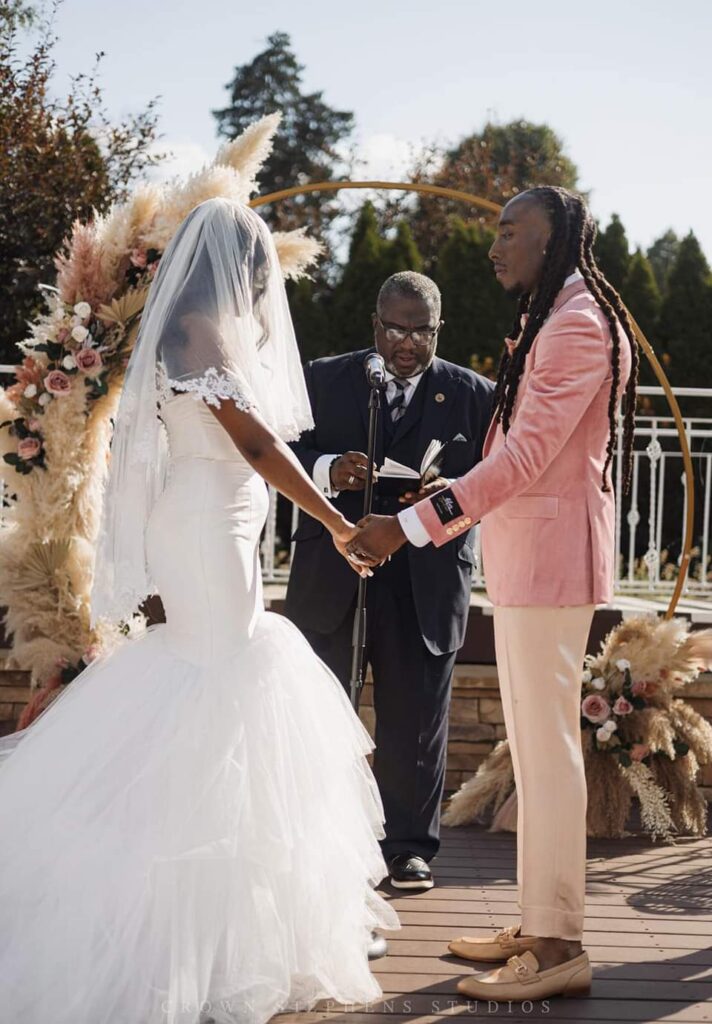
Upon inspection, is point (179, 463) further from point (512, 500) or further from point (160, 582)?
point (512, 500)

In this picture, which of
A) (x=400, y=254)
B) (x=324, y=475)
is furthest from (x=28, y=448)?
(x=400, y=254)

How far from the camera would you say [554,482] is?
297cm

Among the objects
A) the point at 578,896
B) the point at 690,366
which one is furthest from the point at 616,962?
the point at 690,366

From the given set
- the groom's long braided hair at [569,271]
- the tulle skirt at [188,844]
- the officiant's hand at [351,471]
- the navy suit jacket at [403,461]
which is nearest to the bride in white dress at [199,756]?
the tulle skirt at [188,844]

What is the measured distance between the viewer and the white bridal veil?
2.98 meters

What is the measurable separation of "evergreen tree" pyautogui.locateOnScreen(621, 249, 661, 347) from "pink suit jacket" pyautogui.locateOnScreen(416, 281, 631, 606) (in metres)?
9.90

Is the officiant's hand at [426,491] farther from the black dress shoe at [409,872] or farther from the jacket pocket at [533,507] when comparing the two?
the black dress shoe at [409,872]

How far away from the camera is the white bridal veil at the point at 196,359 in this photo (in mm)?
2982

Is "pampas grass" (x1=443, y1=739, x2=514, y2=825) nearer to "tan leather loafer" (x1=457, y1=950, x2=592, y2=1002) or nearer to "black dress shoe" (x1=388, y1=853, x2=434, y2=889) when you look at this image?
"black dress shoe" (x1=388, y1=853, x2=434, y2=889)

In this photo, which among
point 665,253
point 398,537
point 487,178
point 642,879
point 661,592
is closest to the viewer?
point 398,537

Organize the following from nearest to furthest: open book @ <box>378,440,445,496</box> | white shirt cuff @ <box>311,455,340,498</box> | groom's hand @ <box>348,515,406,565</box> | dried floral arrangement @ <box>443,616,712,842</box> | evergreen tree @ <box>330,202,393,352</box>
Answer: groom's hand @ <box>348,515,406,565</box>, open book @ <box>378,440,445,496</box>, white shirt cuff @ <box>311,455,340,498</box>, dried floral arrangement @ <box>443,616,712,842</box>, evergreen tree @ <box>330,202,393,352</box>

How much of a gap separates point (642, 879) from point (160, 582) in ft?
7.14

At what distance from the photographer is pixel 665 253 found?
2888 centimetres

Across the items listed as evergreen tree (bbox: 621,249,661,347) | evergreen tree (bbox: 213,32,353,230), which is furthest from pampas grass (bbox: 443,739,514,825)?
evergreen tree (bbox: 213,32,353,230)
